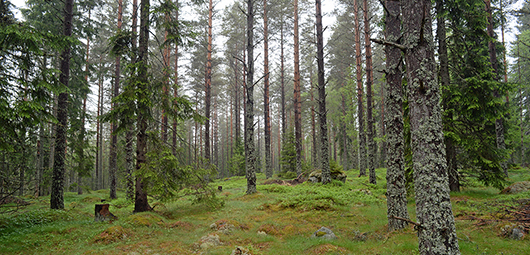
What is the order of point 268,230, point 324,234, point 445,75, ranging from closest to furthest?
point 324,234, point 268,230, point 445,75

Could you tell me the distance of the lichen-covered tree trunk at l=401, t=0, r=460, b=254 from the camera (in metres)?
3.43

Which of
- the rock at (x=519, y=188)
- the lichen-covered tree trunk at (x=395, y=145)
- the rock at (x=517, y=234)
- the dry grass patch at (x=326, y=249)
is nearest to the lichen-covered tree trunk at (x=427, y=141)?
the dry grass patch at (x=326, y=249)

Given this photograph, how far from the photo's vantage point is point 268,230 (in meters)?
7.88

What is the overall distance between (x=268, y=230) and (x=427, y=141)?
569 cm

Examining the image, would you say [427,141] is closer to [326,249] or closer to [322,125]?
[326,249]

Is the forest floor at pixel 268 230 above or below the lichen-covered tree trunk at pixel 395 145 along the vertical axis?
below

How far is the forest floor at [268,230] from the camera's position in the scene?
604 centimetres

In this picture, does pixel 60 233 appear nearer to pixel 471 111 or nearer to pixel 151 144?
pixel 151 144

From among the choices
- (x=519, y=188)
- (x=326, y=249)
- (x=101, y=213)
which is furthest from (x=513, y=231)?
(x=101, y=213)

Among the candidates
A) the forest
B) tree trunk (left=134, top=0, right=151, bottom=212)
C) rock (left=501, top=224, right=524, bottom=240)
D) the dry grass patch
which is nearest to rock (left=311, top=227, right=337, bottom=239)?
the forest

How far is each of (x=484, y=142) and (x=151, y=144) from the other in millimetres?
14332

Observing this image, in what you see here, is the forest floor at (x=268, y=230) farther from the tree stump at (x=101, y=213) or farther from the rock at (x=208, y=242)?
the tree stump at (x=101, y=213)

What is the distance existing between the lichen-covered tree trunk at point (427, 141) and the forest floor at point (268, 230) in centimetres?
156

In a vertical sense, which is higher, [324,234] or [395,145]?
[395,145]
